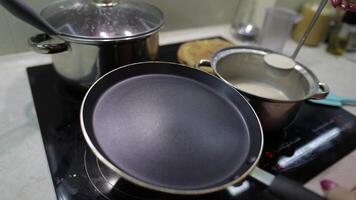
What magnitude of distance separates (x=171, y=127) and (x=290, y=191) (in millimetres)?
202

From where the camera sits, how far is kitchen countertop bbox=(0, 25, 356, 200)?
43 centimetres

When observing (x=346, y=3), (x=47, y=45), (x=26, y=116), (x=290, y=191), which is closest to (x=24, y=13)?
(x=47, y=45)

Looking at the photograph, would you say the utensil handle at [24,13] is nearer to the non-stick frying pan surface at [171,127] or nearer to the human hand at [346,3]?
the non-stick frying pan surface at [171,127]

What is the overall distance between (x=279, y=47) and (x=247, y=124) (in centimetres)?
51

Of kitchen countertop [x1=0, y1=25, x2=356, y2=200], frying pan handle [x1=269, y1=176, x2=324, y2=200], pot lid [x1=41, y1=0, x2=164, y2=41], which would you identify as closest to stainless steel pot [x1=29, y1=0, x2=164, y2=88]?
pot lid [x1=41, y1=0, x2=164, y2=41]

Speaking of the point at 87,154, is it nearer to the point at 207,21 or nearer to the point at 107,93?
the point at 107,93

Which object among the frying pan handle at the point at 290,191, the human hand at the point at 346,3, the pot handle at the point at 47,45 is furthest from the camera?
the human hand at the point at 346,3

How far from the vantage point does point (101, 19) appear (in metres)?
0.52

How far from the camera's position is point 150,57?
22.2 inches

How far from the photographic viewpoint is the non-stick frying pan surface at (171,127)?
14.9 inches

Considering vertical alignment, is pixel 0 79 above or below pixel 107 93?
below

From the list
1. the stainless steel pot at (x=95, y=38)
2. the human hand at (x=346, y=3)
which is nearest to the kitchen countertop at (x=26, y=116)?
the stainless steel pot at (x=95, y=38)

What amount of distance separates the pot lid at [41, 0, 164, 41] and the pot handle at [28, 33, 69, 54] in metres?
0.02

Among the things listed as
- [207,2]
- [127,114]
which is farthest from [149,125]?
[207,2]
